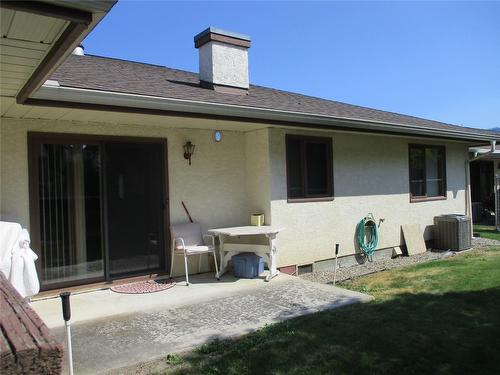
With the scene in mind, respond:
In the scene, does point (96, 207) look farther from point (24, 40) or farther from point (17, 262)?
point (24, 40)

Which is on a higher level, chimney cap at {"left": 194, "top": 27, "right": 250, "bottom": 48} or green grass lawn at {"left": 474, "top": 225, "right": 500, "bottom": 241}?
chimney cap at {"left": 194, "top": 27, "right": 250, "bottom": 48}

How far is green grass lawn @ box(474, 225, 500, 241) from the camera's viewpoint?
12.0 m

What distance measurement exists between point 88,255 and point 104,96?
8.22ft

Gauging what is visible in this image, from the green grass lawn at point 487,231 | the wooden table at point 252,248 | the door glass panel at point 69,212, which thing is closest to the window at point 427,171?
the green grass lawn at point 487,231

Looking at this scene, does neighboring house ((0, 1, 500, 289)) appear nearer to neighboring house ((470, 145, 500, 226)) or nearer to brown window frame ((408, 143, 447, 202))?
brown window frame ((408, 143, 447, 202))

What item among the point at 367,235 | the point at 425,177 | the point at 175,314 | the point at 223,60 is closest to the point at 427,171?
the point at 425,177

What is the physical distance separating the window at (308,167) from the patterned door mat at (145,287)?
105 inches

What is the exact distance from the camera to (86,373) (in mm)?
3457

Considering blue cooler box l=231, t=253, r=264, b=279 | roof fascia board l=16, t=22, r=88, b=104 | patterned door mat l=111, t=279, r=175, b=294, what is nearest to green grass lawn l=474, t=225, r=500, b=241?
blue cooler box l=231, t=253, r=264, b=279

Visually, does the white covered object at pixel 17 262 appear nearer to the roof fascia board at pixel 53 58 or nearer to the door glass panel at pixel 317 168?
the roof fascia board at pixel 53 58

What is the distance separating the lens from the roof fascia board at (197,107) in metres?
4.84

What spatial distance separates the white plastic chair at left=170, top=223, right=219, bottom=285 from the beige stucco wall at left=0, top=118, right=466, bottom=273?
0.74 feet

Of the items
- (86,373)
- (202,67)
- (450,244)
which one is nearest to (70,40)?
(86,373)

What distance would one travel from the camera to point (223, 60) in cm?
845
